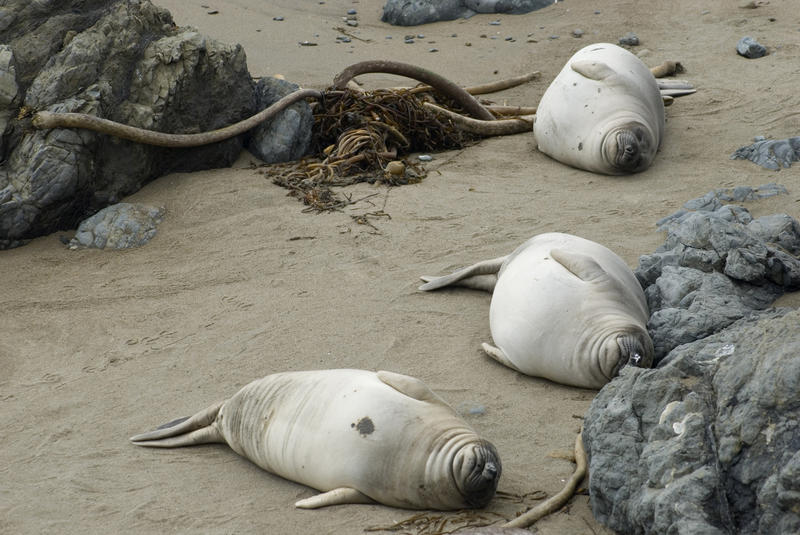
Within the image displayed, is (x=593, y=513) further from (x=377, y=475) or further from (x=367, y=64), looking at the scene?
(x=367, y=64)

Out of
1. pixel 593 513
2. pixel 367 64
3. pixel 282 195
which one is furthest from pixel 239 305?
pixel 367 64

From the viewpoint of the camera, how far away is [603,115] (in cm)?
759

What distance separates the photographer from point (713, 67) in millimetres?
9617

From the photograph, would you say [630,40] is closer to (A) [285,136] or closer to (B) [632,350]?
(A) [285,136]

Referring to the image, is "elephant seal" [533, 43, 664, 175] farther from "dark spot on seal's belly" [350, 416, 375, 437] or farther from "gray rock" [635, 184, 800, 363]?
"dark spot on seal's belly" [350, 416, 375, 437]

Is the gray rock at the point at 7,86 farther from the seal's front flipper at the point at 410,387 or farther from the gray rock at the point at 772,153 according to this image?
the gray rock at the point at 772,153

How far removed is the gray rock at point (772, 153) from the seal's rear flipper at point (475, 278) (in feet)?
8.77

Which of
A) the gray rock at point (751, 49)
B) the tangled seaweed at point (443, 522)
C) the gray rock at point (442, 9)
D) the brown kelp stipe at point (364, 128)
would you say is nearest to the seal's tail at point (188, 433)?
the tangled seaweed at point (443, 522)

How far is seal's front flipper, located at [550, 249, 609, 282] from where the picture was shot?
15.1 ft

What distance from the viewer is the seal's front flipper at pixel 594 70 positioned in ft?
25.6

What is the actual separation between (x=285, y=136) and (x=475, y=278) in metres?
3.06

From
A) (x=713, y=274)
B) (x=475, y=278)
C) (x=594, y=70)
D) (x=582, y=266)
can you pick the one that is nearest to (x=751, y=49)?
(x=594, y=70)

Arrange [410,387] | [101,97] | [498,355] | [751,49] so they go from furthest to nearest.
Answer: [751,49], [101,97], [498,355], [410,387]

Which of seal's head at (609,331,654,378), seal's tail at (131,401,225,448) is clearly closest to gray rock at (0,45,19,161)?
seal's tail at (131,401,225,448)
